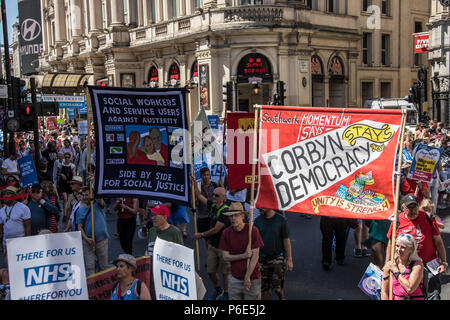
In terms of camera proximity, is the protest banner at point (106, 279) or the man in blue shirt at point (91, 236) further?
the man in blue shirt at point (91, 236)

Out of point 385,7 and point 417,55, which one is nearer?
point 385,7

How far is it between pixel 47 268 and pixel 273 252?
261 cm

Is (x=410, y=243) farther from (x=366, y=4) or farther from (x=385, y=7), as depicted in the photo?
(x=385, y=7)

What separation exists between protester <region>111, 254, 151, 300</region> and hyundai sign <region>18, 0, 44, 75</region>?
2188 centimetres

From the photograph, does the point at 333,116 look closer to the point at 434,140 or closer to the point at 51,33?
the point at 434,140

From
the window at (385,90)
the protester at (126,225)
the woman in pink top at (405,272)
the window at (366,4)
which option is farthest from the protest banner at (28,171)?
the window at (385,90)

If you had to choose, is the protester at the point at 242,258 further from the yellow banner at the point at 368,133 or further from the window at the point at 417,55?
the window at the point at 417,55

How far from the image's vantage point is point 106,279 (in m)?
5.77

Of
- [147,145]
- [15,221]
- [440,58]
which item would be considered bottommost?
[15,221]

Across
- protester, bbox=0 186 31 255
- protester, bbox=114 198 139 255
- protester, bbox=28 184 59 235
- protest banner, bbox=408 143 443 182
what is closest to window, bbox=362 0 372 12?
protest banner, bbox=408 143 443 182

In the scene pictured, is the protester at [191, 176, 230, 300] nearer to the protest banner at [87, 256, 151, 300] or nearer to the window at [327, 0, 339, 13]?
the protest banner at [87, 256, 151, 300]

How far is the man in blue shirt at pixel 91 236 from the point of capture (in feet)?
24.1

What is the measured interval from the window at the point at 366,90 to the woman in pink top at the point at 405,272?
32.1 m

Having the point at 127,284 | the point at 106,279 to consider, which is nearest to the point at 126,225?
the point at 106,279
